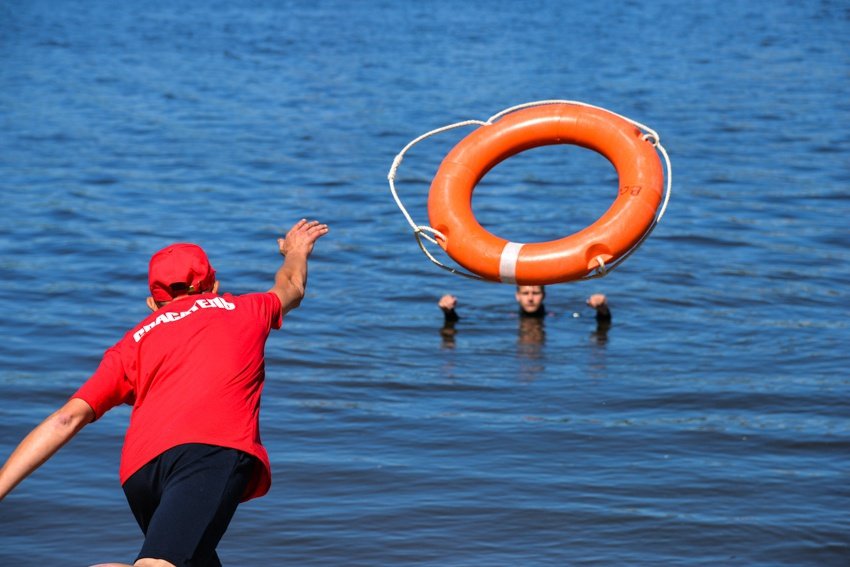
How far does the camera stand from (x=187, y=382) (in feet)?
13.1

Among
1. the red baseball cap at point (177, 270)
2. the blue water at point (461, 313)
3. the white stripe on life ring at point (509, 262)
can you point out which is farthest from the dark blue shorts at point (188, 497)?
the blue water at point (461, 313)

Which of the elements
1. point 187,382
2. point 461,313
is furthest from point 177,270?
point 461,313

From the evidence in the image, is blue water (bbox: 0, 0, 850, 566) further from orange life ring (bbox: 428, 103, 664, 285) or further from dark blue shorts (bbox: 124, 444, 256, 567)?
dark blue shorts (bbox: 124, 444, 256, 567)

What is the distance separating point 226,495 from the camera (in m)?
3.90

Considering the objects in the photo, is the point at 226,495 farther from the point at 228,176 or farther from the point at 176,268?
the point at 228,176

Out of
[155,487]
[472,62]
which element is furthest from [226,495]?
[472,62]

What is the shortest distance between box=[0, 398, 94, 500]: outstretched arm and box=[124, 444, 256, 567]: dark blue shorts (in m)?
0.23

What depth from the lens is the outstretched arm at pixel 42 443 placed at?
3.77 m

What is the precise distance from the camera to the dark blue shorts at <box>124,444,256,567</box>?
3785 millimetres

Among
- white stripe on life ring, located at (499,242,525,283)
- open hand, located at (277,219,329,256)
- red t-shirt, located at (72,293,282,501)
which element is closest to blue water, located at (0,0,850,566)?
white stripe on life ring, located at (499,242,525,283)

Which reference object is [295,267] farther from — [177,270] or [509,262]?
[509,262]

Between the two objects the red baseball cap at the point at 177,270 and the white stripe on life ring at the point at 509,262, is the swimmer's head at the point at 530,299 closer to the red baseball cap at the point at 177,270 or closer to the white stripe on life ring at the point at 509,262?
the white stripe on life ring at the point at 509,262

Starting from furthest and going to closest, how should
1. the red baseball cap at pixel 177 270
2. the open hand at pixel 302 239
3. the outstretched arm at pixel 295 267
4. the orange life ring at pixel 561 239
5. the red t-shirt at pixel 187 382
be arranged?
the orange life ring at pixel 561 239, the open hand at pixel 302 239, the outstretched arm at pixel 295 267, the red baseball cap at pixel 177 270, the red t-shirt at pixel 187 382

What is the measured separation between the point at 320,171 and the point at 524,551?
37.3 ft
